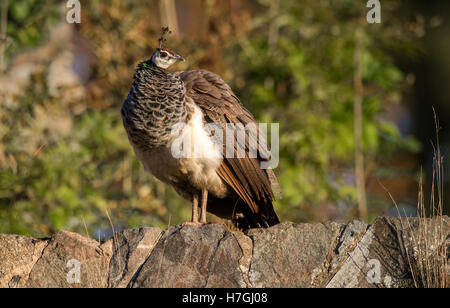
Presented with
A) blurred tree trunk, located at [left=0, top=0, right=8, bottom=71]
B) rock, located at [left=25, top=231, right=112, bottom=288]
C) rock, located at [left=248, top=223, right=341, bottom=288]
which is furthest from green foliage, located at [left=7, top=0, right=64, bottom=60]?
rock, located at [left=248, top=223, right=341, bottom=288]

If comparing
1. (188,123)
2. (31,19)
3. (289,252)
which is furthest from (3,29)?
(289,252)

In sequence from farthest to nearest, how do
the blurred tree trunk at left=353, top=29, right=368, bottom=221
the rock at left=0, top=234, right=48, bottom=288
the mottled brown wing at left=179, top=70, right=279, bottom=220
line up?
1. the blurred tree trunk at left=353, top=29, right=368, bottom=221
2. the mottled brown wing at left=179, top=70, right=279, bottom=220
3. the rock at left=0, top=234, right=48, bottom=288

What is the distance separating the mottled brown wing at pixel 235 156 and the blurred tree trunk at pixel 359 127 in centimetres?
222

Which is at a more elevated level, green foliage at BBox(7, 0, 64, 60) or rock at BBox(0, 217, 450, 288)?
green foliage at BBox(7, 0, 64, 60)

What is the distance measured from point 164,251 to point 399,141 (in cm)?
413

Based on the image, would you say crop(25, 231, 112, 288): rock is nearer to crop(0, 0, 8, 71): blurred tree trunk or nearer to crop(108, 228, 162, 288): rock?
crop(108, 228, 162, 288): rock

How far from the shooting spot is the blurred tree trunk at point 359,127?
6844mm

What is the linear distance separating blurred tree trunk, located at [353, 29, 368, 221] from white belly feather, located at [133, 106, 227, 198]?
2449 mm

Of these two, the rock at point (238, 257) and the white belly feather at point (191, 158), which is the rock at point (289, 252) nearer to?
the rock at point (238, 257)

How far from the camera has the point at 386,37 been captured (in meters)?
7.49

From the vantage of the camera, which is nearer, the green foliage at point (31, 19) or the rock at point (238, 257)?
the rock at point (238, 257)

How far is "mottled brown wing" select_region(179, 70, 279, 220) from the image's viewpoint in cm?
468

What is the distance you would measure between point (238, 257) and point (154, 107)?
1242 millimetres

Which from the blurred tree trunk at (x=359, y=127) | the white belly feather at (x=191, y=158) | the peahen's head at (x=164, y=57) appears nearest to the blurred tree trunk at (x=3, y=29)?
the peahen's head at (x=164, y=57)
